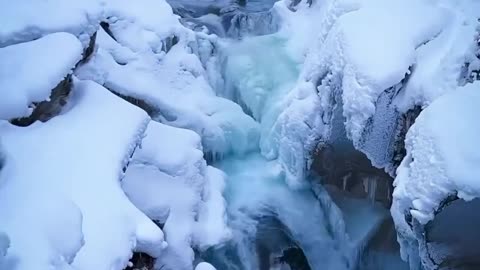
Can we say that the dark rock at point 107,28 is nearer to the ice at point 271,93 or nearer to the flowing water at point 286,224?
the ice at point 271,93

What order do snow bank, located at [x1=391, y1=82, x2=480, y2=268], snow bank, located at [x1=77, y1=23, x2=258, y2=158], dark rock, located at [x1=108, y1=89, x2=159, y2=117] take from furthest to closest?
snow bank, located at [x1=77, y1=23, x2=258, y2=158] → dark rock, located at [x1=108, y1=89, x2=159, y2=117] → snow bank, located at [x1=391, y1=82, x2=480, y2=268]

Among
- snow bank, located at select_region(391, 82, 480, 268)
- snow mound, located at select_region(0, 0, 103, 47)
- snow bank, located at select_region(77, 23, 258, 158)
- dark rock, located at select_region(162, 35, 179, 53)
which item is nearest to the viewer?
snow bank, located at select_region(391, 82, 480, 268)

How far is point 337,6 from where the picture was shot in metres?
6.32

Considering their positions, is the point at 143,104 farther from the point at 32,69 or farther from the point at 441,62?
the point at 441,62

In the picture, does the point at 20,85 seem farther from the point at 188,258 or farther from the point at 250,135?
the point at 250,135

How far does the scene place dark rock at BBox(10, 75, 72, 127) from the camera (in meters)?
4.54

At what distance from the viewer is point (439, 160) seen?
13.0 feet

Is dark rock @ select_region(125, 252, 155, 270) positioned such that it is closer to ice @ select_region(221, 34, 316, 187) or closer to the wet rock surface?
the wet rock surface

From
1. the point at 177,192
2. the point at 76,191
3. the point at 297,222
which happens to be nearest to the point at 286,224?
the point at 297,222

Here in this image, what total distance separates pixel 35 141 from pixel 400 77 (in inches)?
130

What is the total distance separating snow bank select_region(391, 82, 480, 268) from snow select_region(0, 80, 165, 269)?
2.00m

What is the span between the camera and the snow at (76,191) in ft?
10.2

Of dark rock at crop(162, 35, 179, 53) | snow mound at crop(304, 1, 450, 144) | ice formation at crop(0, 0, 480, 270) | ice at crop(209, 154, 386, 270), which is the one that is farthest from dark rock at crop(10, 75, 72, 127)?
snow mound at crop(304, 1, 450, 144)

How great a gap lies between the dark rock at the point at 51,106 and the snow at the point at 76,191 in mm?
80
